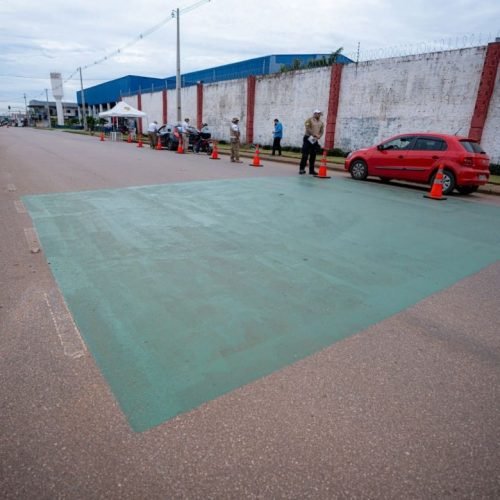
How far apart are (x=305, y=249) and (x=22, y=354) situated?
3.65 meters

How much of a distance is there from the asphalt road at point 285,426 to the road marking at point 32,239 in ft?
5.91

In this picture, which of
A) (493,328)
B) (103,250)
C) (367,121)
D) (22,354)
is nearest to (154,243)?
(103,250)

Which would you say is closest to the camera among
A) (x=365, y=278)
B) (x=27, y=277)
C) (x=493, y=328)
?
(x=493, y=328)

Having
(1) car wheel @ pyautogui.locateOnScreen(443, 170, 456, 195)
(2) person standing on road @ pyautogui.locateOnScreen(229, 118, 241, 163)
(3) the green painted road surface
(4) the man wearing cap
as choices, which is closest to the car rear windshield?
(1) car wheel @ pyautogui.locateOnScreen(443, 170, 456, 195)

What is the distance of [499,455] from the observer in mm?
2156

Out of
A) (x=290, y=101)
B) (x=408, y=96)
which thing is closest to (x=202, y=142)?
(x=290, y=101)

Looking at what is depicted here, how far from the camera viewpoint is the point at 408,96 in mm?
18391

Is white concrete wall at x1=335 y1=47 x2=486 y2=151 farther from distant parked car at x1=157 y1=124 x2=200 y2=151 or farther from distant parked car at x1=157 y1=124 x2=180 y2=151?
distant parked car at x1=157 y1=124 x2=180 y2=151

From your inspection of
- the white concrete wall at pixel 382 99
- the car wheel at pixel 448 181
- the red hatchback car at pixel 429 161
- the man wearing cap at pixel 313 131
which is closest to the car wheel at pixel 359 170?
the red hatchback car at pixel 429 161

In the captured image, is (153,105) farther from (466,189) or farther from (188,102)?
(466,189)

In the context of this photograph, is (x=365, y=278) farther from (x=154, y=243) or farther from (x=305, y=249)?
(x=154, y=243)

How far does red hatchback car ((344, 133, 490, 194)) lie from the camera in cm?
1048

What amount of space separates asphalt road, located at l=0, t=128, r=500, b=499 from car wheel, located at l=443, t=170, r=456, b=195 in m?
8.25

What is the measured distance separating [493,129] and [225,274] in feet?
52.5
